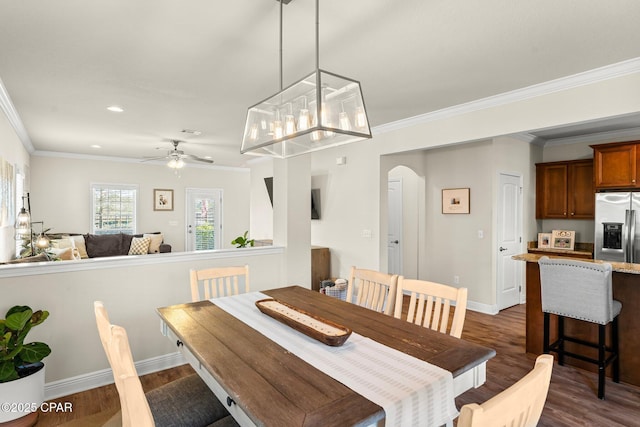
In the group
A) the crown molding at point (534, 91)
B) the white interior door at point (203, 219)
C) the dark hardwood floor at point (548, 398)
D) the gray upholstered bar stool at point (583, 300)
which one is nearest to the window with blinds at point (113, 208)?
the white interior door at point (203, 219)

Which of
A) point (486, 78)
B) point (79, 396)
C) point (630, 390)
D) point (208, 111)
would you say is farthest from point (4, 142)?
point (630, 390)

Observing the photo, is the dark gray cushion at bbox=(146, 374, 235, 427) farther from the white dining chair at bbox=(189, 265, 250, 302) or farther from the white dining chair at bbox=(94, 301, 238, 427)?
the white dining chair at bbox=(189, 265, 250, 302)

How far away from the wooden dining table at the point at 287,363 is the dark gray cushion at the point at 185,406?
173mm

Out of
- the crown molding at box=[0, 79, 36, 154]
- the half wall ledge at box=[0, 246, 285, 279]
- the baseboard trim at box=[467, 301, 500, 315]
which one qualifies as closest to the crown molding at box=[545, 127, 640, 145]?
the baseboard trim at box=[467, 301, 500, 315]

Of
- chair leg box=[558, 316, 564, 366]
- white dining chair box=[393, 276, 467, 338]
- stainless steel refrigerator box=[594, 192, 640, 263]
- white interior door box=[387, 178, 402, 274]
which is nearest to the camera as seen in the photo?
white dining chair box=[393, 276, 467, 338]

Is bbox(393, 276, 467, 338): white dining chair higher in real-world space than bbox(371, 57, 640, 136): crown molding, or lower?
lower

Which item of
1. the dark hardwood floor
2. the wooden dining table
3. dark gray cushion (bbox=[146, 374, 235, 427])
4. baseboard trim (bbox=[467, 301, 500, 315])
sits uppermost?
the wooden dining table

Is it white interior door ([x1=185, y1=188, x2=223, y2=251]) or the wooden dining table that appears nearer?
the wooden dining table

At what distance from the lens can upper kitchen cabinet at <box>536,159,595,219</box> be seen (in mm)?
4922

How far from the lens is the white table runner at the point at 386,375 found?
1098mm

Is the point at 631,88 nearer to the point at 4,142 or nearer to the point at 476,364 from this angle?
the point at 476,364

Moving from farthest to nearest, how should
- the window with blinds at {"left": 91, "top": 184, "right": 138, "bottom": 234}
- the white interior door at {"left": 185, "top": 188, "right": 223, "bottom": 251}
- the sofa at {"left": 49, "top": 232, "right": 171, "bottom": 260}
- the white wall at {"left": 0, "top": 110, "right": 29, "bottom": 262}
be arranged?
the white interior door at {"left": 185, "top": 188, "right": 223, "bottom": 251}
the window with blinds at {"left": 91, "top": 184, "right": 138, "bottom": 234}
the sofa at {"left": 49, "top": 232, "right": 171, "bottom": 260}
the white wall at {"left": 0, "top": 110, "right": 29, "bottom": 262}

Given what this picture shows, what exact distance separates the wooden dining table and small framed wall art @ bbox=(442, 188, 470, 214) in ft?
11.0

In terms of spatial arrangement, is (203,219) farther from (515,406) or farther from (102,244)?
(515,406)
